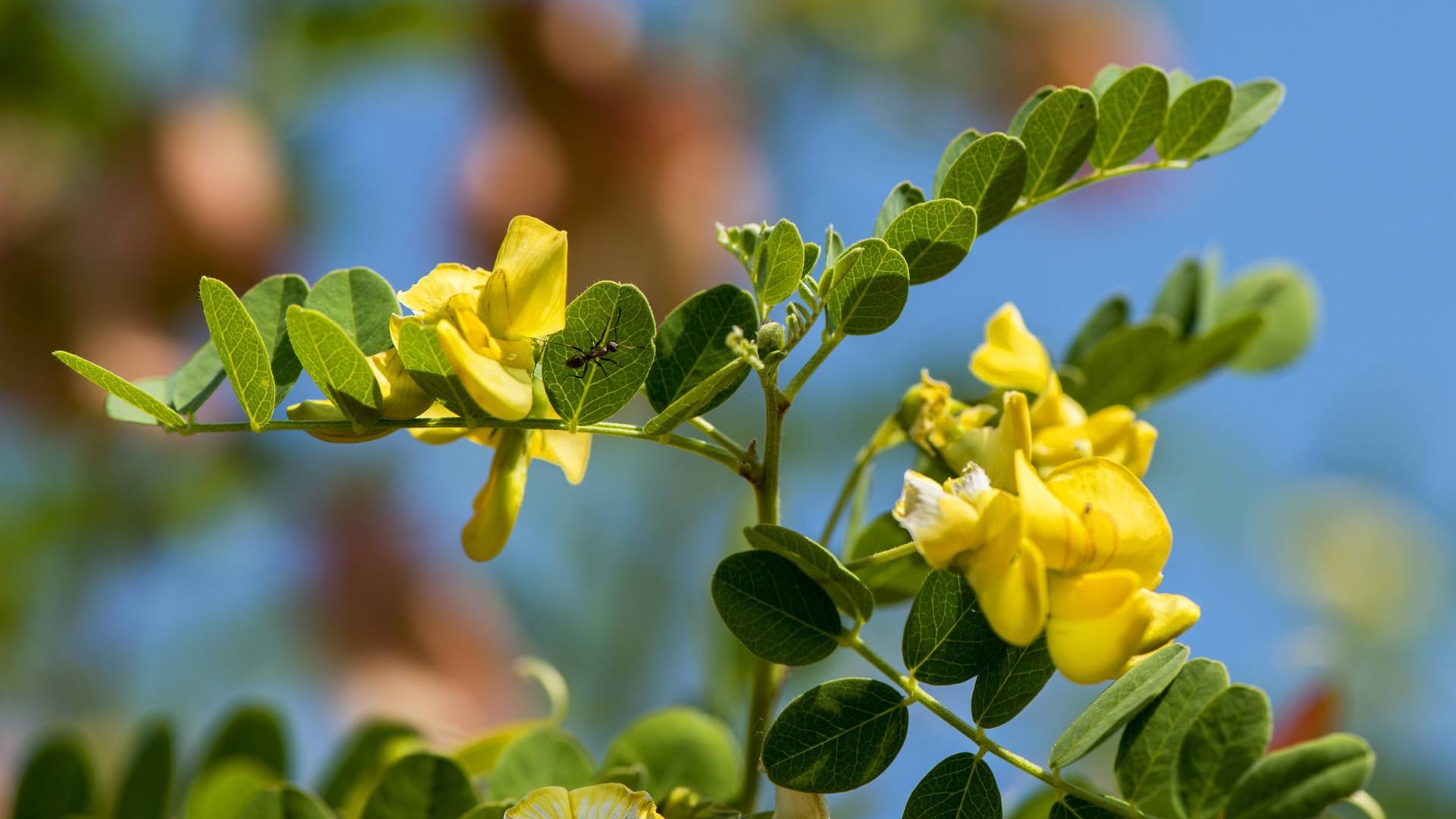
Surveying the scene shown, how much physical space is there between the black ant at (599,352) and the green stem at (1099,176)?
5.5 inches

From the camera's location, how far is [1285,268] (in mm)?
583

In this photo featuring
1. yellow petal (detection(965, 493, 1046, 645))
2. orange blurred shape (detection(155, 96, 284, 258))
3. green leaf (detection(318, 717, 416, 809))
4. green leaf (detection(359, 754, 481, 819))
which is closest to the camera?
yellow petal (detection(965, 493, 1046, 645))

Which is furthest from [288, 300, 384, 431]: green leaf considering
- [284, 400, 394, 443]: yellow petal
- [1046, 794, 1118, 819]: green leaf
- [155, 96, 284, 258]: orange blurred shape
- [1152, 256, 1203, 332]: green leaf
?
[155, 96, 284, 258]: orange blurred shape

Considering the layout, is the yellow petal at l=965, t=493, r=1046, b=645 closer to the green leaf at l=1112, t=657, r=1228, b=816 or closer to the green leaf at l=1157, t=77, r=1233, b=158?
the green leaf at l=1112, t=657, r=1228, b=816

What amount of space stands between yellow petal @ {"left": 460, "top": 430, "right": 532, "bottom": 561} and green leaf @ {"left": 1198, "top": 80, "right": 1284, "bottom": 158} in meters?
0.25

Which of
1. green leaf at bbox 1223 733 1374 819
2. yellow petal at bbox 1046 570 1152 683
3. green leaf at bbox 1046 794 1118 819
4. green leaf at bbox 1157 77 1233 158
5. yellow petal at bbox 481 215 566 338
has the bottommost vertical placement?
green leaf at bbox 1046 794 1118 819

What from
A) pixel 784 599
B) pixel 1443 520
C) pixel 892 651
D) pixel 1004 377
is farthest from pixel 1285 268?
pixel 1443 520

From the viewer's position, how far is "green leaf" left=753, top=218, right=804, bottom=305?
0.34m

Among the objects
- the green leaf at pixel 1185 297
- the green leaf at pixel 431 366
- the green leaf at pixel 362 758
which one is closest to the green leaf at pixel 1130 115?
the green leaf at pixel 1185 297

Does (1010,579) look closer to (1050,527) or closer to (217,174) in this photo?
(1050,527)

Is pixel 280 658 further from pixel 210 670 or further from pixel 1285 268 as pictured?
pixel 1285 268

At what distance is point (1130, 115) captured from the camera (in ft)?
1.46

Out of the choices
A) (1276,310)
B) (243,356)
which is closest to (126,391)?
(243,356)

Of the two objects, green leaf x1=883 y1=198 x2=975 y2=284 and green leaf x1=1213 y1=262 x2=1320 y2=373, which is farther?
green leaf x1=1213 y1=262 x2=1320 y2=373
